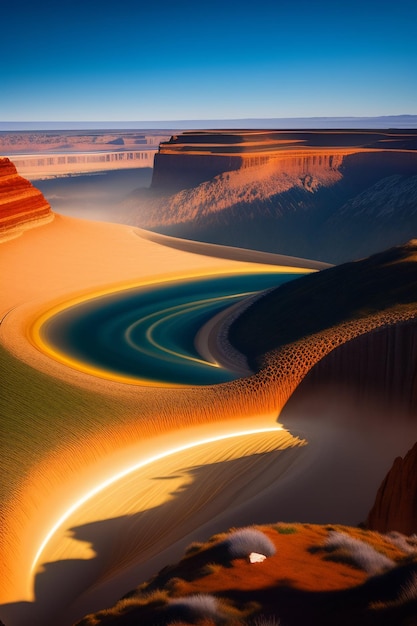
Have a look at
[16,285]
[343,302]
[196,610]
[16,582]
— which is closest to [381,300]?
[343,302]

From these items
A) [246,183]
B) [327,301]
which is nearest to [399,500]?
[327,301]

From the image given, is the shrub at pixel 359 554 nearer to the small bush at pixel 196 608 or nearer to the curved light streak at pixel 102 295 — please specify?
the small bush at pixel 196 608

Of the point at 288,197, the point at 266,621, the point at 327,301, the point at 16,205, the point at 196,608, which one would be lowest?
the point at 196,608

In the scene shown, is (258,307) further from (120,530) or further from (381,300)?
(120,530)

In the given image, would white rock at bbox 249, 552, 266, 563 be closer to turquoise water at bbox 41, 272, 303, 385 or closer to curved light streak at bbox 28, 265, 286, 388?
curved light streak at bbox 28, 265, 286, 388

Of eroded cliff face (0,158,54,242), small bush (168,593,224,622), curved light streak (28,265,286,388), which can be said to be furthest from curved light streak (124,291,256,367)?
eroded cliff face (0,158,54,242)

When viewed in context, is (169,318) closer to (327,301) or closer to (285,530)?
(327,301)

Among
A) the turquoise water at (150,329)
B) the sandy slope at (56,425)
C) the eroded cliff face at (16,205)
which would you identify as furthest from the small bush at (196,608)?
the eroded cliff face at (16,205)
